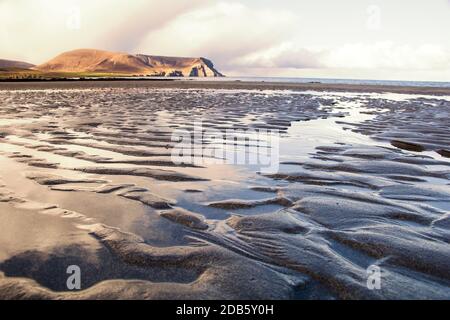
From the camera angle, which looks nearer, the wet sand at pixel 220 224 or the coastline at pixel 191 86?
the wet sand at pixel 220 224

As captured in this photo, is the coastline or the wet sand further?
the coastline

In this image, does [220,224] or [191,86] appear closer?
[220,224]

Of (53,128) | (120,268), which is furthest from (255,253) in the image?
(53,128)

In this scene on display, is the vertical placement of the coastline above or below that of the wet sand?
above

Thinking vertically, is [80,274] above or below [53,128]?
below

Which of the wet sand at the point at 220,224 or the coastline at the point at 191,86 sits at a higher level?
the coastline at the point at 191,86

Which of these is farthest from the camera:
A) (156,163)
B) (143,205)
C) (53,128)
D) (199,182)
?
(53,128)

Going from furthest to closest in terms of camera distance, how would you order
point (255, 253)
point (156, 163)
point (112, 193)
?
point (156, 163) < point (112, 193) < point (255, 253)

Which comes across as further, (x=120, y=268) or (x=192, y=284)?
(x=120, y=268)

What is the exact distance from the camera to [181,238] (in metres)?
3.46

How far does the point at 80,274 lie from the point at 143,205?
5.39ft

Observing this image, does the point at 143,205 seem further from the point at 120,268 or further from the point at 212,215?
the point at 120,268

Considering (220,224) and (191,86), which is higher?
(191,86)
